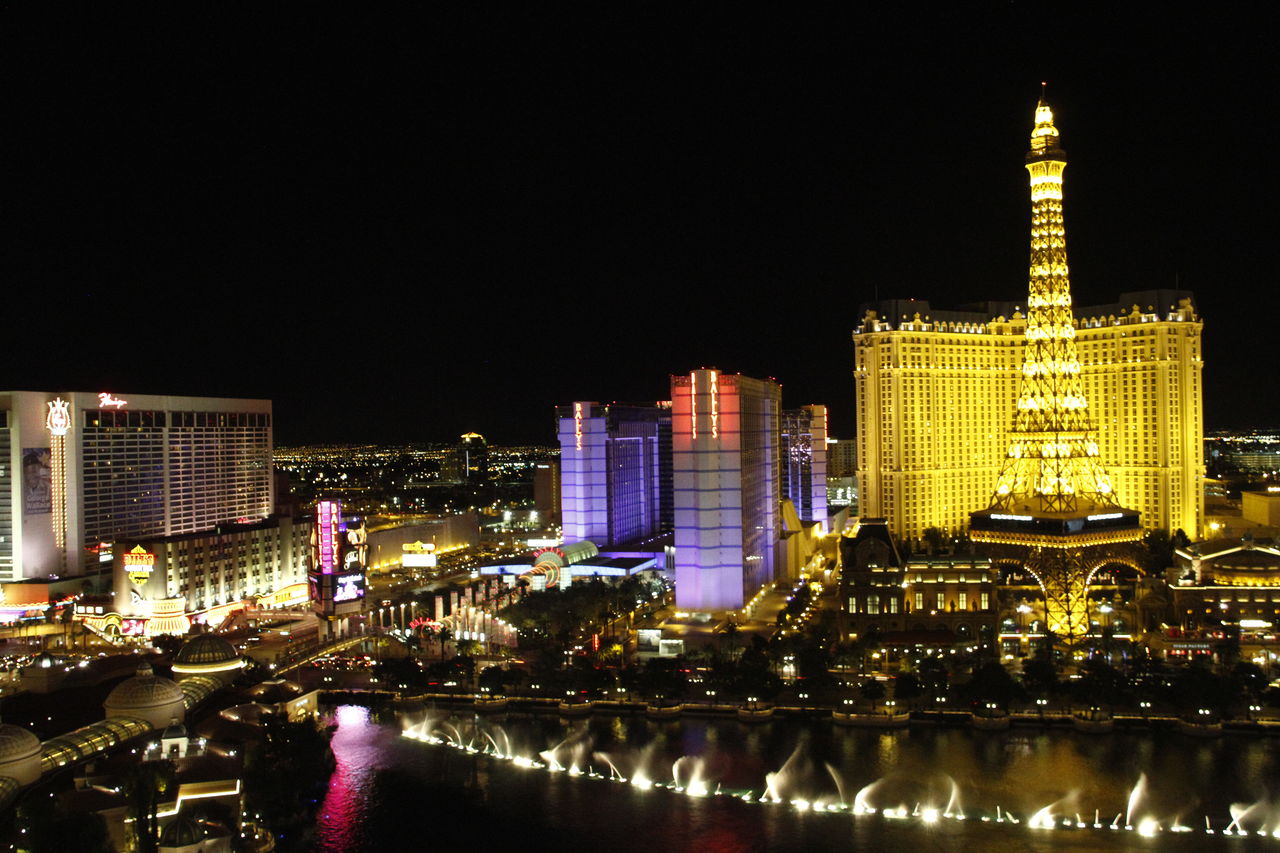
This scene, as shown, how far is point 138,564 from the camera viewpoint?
42.8m

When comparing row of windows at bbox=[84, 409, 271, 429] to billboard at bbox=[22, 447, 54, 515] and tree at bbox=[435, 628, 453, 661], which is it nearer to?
billboard at bbox=[22, 447, 54, 515]

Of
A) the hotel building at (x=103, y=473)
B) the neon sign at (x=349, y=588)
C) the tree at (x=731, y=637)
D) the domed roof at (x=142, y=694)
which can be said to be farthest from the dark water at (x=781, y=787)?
the hotel building at (x=103, y=473)

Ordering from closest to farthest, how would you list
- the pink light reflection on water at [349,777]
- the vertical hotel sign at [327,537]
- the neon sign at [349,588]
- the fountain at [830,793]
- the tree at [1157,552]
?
1. the fountain at [830,793]
2. the pink light reflection on water at [349,777]
3. the vertical hotel sign at [327,537]
4. the neon sign at [349,588]
5. the tree at [1157,552]

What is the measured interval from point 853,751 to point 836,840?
19.1 ft

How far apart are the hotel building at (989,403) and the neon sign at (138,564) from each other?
35.0 metres

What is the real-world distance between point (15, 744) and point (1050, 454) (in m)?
40.2

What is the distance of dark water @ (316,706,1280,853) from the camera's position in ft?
Answer: 76.9

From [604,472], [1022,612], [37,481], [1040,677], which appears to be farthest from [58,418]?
[1040,677]

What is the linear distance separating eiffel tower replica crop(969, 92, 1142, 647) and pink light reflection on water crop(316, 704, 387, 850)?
26.3m

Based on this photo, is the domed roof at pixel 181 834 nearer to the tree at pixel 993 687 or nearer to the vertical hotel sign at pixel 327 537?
the tree at pixel 993 687

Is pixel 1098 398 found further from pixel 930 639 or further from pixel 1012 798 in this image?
pixel 1012 798

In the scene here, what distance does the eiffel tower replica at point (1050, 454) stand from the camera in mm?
44250

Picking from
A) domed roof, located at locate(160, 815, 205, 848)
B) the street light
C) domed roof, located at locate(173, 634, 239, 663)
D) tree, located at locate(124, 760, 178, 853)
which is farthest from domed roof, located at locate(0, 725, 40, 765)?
the street light

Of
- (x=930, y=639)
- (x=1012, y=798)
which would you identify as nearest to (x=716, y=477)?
(x=930, y=639)
